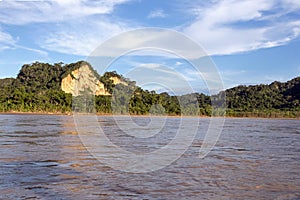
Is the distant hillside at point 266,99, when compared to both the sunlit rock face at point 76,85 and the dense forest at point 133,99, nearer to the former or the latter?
the dense forest at point 133,99

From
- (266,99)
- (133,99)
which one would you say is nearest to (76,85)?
(133,99)

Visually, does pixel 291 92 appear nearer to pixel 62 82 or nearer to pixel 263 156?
pixel 62 82

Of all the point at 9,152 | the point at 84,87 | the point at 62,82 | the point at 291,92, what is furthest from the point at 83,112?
the point at 9,152

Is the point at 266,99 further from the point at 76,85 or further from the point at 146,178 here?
the point at 146,178

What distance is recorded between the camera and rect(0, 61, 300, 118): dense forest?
266 ft

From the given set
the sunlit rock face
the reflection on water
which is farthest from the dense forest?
the reflection on water

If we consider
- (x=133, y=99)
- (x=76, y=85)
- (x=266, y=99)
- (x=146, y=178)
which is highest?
(x=76, y=85)

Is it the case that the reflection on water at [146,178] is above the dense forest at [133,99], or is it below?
below

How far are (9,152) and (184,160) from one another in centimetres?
591

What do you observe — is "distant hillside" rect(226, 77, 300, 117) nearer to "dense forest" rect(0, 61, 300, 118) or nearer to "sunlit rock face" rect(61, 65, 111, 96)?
"dense forest" rect(0, 61, 300, 118)

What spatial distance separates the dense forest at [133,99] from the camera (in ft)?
266

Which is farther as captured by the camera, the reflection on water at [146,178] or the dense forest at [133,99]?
the dense forest at [133,99]

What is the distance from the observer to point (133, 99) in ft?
296

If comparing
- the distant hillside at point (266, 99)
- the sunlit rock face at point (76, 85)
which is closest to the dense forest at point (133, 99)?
the distant hillside at point (266, 99)
